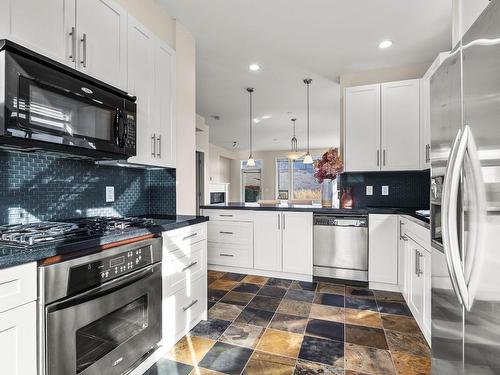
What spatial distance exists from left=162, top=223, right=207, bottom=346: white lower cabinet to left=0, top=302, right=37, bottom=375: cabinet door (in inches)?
30.8

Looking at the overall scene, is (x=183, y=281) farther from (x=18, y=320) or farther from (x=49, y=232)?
(x=18, y=320)

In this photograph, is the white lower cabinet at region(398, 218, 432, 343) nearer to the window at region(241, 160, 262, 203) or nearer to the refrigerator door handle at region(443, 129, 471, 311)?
the refrigerator door handle at region(443, 129, 471, 311)

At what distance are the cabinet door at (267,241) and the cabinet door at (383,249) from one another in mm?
1050

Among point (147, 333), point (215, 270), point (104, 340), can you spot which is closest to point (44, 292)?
point (104, 340)

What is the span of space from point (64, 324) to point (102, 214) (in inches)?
43.6

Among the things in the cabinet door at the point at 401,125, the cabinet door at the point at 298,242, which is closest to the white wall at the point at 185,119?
the cabinet door at the point at 298,242

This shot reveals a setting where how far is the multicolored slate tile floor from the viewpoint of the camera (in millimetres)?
1745

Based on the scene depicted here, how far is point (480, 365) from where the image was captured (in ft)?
2.94

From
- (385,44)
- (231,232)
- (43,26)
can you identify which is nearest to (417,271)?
(231,232)

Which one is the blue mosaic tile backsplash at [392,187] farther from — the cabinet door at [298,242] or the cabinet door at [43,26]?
the cabinet door at [43,26]

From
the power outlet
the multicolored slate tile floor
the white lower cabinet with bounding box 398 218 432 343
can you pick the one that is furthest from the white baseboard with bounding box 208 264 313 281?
the power outlet

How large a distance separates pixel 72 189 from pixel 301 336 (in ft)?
6.47

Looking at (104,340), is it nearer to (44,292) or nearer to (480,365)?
(44,292)

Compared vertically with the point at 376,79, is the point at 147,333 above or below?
below
